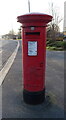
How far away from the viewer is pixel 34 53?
3246mm

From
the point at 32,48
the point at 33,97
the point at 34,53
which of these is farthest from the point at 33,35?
the point at 33,97

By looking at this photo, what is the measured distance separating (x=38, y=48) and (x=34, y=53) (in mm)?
146

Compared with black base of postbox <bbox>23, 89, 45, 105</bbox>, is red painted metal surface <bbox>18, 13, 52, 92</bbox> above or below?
above

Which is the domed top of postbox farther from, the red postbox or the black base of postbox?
the black base of postbox

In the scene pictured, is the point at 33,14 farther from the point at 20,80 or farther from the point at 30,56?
the point at 20,80

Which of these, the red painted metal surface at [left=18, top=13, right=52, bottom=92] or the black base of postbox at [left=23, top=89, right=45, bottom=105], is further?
the black base of postbox at [left=23, top=89, right=45, bottom=105]

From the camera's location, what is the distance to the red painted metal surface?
3.09 m

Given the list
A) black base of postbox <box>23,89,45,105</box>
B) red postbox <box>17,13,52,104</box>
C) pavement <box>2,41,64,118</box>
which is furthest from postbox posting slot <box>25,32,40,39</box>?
pavement <box>2,41,64,118</box>

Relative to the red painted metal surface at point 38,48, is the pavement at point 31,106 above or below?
below

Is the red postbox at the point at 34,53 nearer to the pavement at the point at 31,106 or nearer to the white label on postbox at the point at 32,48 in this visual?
the white label on postbox at the point at 32,48

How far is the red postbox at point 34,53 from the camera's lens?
3107 millimetres

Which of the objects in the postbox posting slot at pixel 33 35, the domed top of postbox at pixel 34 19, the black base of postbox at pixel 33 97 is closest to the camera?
the domed top of postbox at pixel 34 19

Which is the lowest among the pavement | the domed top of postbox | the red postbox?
the pavement

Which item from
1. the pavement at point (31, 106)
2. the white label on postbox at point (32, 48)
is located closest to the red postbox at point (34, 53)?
the white label on postbox at point (32, 48)
